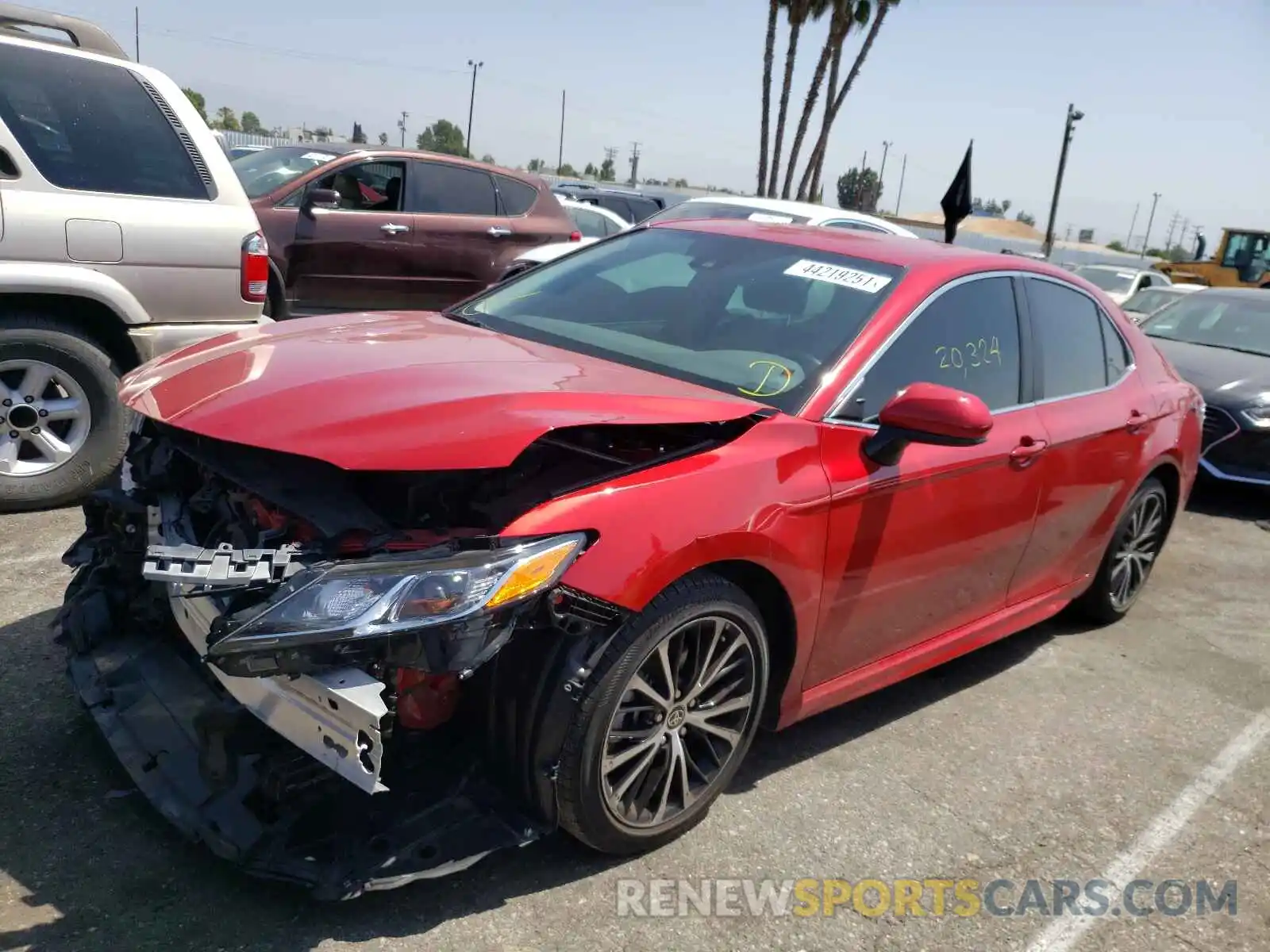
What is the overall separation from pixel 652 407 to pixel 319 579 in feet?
3.10

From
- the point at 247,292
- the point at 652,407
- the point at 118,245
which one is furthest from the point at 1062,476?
the point at 118,245

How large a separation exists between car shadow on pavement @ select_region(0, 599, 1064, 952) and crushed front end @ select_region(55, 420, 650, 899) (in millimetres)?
189

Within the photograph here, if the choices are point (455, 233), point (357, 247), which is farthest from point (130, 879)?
point (455, 233)

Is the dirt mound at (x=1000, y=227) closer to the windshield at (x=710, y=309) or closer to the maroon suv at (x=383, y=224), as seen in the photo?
the maroon suv at (x=383, y=224)

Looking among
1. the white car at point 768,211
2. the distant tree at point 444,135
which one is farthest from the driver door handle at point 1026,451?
the distant tree at point 444,135

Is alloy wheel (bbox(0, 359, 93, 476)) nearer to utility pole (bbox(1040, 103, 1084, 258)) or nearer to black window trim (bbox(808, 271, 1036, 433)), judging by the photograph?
black window trim (bbox(808, 271, 1036, 433))

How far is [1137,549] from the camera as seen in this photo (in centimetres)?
511

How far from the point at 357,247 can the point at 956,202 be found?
15.4 feet

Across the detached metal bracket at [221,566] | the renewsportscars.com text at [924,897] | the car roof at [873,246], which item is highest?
the car roof at [873,246]

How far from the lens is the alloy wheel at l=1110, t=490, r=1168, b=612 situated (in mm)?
4902

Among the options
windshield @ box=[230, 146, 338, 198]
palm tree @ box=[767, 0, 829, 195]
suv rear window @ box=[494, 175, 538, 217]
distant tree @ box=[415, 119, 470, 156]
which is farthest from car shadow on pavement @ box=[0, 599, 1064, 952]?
distant tree @ box=[415, 119, 470, 156]

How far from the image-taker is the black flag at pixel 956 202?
8227 millimetres

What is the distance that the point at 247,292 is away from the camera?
5145mm

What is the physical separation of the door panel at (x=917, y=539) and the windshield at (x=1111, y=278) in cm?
1649
